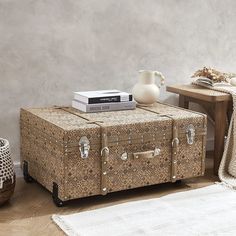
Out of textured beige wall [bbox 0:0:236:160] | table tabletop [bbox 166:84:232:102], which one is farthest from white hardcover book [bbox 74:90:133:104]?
table tabletop [bbox 166:84:232:102]

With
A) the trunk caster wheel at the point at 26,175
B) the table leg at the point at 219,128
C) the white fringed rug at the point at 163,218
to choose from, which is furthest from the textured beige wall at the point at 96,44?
the white fringed rug at the point at 163,218

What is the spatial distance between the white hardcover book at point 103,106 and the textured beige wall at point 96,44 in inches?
12.1

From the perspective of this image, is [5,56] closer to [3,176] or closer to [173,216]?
[3,176]

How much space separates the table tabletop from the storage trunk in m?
0.23

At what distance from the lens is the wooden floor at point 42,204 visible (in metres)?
2.59

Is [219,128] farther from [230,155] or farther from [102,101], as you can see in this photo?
[102,101]

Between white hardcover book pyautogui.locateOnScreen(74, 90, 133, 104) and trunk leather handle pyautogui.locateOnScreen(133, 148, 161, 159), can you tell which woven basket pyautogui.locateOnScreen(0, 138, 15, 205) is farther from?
trunk leather handle pyautogui.locateOnScreen(133, 148, 161, 159)

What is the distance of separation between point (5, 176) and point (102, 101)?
2.43 feet

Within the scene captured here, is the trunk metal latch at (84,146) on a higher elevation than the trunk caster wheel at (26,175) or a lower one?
higher

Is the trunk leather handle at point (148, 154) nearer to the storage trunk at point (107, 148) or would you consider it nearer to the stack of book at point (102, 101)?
the storage trunk at point (107, 148)

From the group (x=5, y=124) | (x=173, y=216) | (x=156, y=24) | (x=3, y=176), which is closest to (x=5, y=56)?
(x=5, y=124)

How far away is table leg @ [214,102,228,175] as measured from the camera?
3.44 meters

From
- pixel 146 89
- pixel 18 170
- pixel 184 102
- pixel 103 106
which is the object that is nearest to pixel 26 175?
pixel 18 170

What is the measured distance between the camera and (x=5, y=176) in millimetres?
2830
